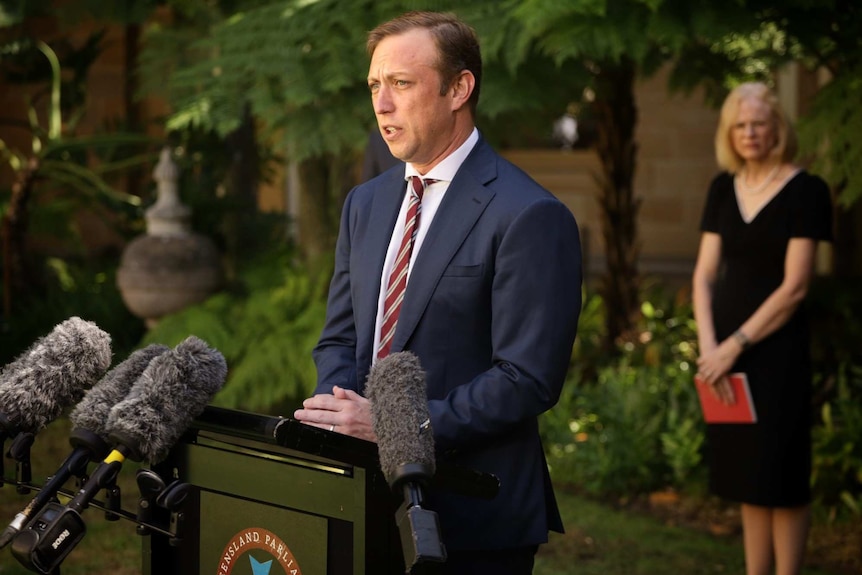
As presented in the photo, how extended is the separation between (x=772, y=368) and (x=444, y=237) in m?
2.79

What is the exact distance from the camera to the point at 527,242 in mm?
2428

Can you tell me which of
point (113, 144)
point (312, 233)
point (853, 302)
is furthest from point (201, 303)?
point (853, 302)

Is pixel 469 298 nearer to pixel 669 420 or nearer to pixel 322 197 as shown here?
pixel 669 420

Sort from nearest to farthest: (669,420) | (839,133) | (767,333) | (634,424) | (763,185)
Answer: (767,333), (763,185), (839,133), (669,420), (634,424)

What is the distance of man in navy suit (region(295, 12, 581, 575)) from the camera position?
239 centimetres

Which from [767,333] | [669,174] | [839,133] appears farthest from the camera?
[669,174]

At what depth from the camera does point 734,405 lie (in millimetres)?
4930

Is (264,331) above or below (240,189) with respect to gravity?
below

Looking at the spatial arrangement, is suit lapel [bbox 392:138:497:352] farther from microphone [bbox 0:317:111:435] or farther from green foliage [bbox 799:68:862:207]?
green foliage [bbox 799:68:862:207]

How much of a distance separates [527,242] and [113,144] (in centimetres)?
800

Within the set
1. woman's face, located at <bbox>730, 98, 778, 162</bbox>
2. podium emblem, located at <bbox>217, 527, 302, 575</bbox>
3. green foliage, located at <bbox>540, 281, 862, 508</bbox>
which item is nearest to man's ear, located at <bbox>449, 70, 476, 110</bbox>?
podium emblem, located at <bbox>217, 527, 302, 575</bbox>

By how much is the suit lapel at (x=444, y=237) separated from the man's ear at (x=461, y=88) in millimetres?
150

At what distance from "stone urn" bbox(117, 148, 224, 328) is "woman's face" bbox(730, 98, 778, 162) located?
519cm

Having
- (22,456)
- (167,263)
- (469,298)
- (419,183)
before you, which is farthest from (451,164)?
(167,263)
